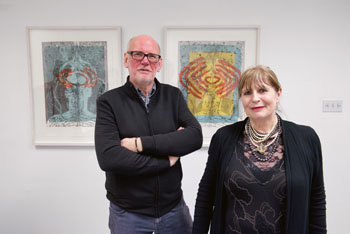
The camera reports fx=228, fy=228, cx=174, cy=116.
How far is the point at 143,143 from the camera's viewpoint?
1091 mm

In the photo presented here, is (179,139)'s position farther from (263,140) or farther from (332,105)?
(332,105)

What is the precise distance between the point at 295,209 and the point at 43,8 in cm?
216

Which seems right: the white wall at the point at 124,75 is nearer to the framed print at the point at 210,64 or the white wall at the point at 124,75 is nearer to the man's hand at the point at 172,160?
the framed print at the point at 210,64

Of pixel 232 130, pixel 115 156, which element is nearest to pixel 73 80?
pixel 115 156

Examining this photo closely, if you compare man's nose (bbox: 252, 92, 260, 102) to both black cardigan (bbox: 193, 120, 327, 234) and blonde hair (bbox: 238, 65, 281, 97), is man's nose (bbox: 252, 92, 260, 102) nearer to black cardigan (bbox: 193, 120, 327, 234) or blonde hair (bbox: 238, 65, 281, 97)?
blonde hair (bbox: 238, 65, 281, 97)

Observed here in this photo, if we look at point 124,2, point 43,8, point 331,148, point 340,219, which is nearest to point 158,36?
point 124,2

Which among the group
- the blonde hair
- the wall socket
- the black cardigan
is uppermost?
the blonde hair

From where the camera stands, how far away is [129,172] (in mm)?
1071

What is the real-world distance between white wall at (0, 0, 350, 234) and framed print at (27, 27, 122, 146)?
0.26ft

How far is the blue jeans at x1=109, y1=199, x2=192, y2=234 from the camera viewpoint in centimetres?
118

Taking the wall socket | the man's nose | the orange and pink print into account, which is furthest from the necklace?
the wall socket

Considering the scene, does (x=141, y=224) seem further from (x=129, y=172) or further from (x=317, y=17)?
(x=317, y=17)

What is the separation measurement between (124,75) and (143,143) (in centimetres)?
95

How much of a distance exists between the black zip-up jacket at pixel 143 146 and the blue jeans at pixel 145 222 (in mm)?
33
